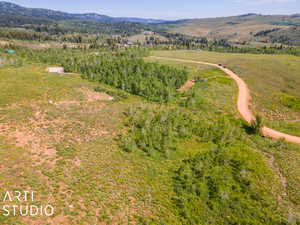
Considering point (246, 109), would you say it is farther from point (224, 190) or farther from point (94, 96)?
point (94, 96)

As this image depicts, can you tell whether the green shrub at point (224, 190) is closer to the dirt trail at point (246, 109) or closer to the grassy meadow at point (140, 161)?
the grassy meadow at point (140, 161)

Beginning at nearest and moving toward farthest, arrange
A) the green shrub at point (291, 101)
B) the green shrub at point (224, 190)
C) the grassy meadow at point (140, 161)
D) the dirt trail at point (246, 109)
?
the grassy meadow at point (140, 161) < the green shrub at point (224, 190) < the dirt trail at point (246, 109) < the green shrub at point (291, 101)

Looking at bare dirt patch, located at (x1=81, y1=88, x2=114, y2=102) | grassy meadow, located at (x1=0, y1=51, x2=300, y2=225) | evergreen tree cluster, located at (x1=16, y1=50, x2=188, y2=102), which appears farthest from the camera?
evergreen tree cluster, located at (x1=16, y1=50, x2=188, y2=102)

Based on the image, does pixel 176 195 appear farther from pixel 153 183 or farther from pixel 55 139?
pixel 55 139

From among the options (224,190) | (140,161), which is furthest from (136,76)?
(224,190)

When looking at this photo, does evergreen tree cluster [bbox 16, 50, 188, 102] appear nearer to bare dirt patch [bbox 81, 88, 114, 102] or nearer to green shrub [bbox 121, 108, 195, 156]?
bare dirt patch [bbox 81, 88, 114, 102]

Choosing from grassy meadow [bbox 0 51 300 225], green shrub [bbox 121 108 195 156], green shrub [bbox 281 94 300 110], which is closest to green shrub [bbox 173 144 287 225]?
grassy meadow [bbox 0 51 300 225]

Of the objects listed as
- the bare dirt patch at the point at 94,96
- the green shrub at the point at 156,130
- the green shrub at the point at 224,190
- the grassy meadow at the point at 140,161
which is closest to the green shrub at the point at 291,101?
the grassy meadow at the point at 140,161

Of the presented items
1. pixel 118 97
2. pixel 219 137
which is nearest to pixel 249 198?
pixel 219 137

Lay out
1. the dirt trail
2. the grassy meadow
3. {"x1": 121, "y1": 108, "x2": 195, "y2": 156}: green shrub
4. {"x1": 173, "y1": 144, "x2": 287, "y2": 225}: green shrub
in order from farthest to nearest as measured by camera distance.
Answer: the dirt trail < {"x1": 121, "y1": 108, "x2": 195, "y2": 156}: green shrub < {"x1": 173, "y1": 144, "x2": 287, "y2": 225}: green shrub < the grassy meadow
